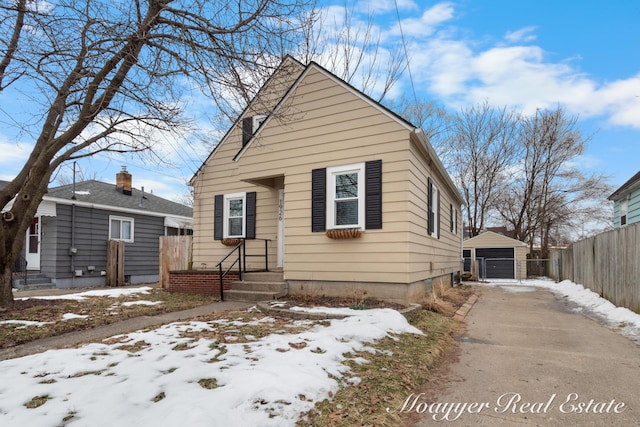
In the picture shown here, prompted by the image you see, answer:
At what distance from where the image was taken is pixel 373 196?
761 centimetres

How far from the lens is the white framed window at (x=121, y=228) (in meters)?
15.3

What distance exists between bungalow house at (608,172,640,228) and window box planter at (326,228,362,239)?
10.7 metres

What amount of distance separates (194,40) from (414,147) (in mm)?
4679

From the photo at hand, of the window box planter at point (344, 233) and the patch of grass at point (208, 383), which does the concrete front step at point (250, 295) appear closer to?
the window box planter at point (344, 233)

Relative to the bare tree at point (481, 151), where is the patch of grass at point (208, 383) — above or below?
below

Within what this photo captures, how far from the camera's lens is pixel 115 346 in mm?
4383

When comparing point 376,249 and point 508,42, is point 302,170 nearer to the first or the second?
point 376,249

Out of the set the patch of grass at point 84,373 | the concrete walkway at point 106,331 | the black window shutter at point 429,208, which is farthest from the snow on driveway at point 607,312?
the patch of grass at point 84,373

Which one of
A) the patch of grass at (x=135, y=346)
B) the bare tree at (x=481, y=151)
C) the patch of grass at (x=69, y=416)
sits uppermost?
the bare tree at (x=481, y=151)

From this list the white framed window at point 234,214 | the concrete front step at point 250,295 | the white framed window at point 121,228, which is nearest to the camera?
the concrete front step at point 250,295

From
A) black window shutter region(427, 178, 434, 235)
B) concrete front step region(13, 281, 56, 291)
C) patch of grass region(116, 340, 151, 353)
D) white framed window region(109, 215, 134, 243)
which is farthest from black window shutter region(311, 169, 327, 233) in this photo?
white framed window region(109, 215, 134, 243)

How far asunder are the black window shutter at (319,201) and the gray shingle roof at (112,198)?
10172 millimetres

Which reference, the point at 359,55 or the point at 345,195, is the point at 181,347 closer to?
the point at 345,195

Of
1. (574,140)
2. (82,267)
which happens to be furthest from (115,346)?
(574,140)
